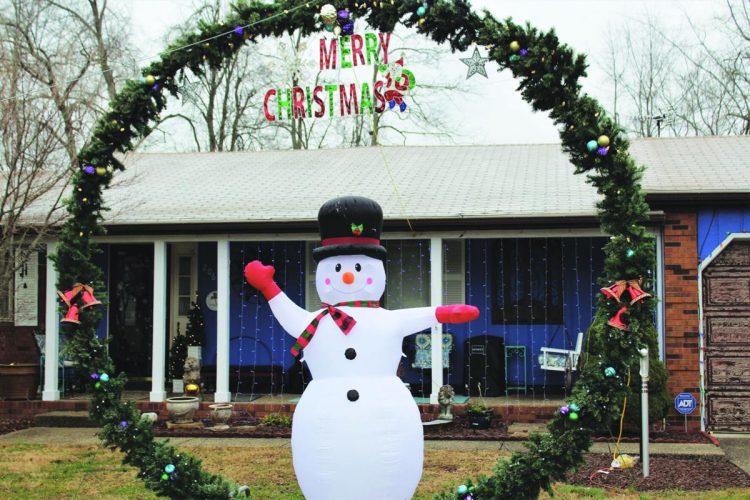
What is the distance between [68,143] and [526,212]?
6.19 metres

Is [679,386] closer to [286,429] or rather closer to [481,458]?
[481,458]

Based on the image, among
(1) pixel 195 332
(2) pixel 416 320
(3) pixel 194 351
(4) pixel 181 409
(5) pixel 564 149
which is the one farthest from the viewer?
(1) pixel 195 332

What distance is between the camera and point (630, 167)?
17.0 ft

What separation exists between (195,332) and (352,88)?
8573 millimetres

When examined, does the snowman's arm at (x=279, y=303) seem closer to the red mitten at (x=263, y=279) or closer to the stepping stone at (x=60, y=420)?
the red mitten at (x=263, y=279)

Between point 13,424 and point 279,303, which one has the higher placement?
point 279,303

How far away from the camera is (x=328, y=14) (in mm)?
5570

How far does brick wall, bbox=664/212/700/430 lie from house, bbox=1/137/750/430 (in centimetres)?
2

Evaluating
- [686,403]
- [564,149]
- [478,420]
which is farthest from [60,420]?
[564,149]

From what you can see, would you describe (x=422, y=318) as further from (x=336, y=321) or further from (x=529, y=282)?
(x=529, y=282)

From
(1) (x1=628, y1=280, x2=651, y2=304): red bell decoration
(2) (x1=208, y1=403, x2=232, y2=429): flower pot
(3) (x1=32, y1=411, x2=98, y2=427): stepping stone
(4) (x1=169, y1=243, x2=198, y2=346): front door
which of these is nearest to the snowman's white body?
(1) (x1=628, y1=280, x2=651, y2=304): red bell decoration

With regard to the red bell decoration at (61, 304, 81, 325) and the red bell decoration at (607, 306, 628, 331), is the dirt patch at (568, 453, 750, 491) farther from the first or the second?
the red bell decoration at (61, 304, 81, 325)

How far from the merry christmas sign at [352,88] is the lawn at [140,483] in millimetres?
3517

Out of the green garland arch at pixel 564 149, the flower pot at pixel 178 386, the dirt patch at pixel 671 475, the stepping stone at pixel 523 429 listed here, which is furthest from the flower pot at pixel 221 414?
the green garland arch at pixel 564 149
